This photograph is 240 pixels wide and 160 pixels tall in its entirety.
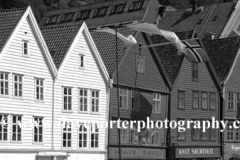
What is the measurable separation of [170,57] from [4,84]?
887 inches

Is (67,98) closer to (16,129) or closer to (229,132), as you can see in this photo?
(16,129)

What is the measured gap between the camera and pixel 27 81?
50.9 meters

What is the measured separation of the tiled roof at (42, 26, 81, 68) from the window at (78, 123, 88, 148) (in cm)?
Answer: 522

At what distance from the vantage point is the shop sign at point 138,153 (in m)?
58.7

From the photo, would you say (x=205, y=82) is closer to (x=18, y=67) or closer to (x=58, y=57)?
(x=58, y=57)

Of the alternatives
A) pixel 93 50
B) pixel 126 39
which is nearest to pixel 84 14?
pixel 126 39

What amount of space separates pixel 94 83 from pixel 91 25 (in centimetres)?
7357

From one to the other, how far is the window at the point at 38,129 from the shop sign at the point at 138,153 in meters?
7.87

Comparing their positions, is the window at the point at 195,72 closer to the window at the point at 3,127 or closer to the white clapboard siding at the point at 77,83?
the white clapboard siding at the point at 77,83

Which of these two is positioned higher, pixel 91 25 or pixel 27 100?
pixel 91 25

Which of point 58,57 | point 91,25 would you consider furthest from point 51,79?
point 91,25

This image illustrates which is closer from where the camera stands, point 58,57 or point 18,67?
point 18,67

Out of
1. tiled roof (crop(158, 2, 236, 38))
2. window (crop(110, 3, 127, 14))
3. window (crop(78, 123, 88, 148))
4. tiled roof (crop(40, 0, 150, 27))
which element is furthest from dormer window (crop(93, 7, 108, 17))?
window (crop(78, 123, 88, 148))

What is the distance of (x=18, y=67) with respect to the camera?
50062mm
